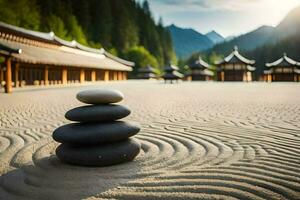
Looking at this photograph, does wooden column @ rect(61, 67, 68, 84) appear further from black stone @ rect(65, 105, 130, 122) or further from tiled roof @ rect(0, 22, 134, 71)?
black stone @ rect(65, 105, 130, 122)

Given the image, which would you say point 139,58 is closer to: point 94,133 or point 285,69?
point 285,69

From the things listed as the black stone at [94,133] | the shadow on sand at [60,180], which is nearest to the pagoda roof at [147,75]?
the black stone at [94,133]

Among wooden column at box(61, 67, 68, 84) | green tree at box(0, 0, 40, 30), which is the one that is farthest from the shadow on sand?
green tree at box(0, 0, 40, 30)

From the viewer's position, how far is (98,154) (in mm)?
4098

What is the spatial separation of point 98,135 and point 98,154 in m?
0.26

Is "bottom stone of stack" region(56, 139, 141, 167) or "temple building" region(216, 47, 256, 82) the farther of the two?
"temple building" region(216, 47, 256, 82)

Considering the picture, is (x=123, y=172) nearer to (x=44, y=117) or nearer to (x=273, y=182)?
(x=273, y=182)

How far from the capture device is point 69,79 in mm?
35125

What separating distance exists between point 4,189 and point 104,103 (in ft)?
6.22

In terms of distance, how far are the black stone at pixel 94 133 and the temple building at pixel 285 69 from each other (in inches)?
2238

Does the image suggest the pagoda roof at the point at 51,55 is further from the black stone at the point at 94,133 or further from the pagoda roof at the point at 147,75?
the black stone at the point at 94,133

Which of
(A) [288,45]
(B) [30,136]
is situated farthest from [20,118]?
(A) [288,45]

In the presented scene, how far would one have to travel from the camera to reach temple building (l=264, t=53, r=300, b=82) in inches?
2178

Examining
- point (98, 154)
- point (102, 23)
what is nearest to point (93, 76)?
point (102, 23)
